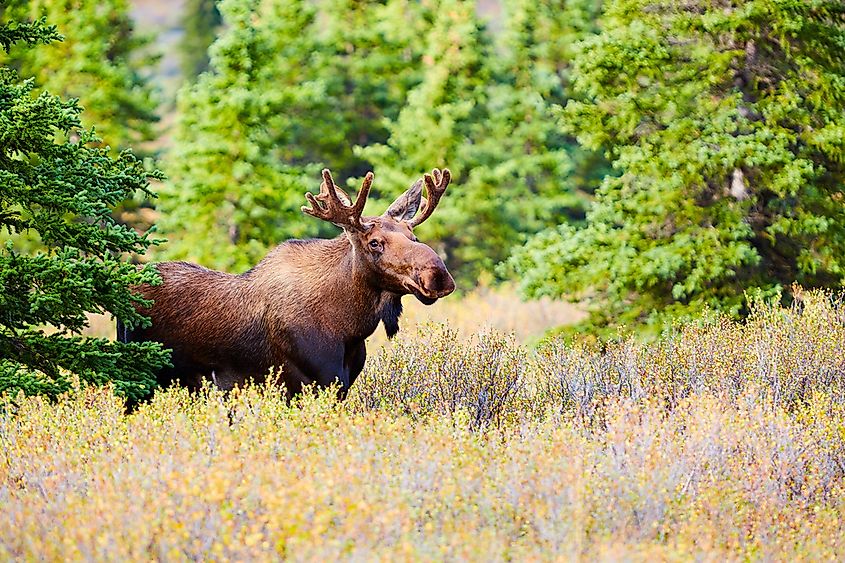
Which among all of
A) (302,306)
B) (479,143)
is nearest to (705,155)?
(302,306)

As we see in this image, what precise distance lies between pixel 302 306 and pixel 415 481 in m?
2.81

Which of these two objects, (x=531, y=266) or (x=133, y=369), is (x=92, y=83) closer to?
(x=531, y=266)

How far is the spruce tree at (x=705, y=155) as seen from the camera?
11.9m

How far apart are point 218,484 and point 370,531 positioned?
0.75m

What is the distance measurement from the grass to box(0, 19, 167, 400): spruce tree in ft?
1.14

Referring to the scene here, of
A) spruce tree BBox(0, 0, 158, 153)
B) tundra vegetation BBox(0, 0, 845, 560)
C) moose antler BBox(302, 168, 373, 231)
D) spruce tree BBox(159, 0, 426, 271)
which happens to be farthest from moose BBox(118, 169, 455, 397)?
spruce tree BBox(0, 0, 158, 153)

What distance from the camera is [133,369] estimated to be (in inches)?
319

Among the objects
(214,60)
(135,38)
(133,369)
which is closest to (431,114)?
(214,60)

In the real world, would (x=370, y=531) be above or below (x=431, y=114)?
above

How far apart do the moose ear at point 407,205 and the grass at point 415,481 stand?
146 cm

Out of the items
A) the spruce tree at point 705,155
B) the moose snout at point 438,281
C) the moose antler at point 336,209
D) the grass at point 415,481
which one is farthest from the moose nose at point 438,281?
the spruce tree at point 705,155

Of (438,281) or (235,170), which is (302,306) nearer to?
(438,281)

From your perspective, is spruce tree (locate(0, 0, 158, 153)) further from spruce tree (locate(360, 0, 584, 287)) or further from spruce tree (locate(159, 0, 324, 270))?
spruce tree (locate(360, 0, 584, 287))

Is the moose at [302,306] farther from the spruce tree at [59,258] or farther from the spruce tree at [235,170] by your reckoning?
the spruce tree at [235,170]
